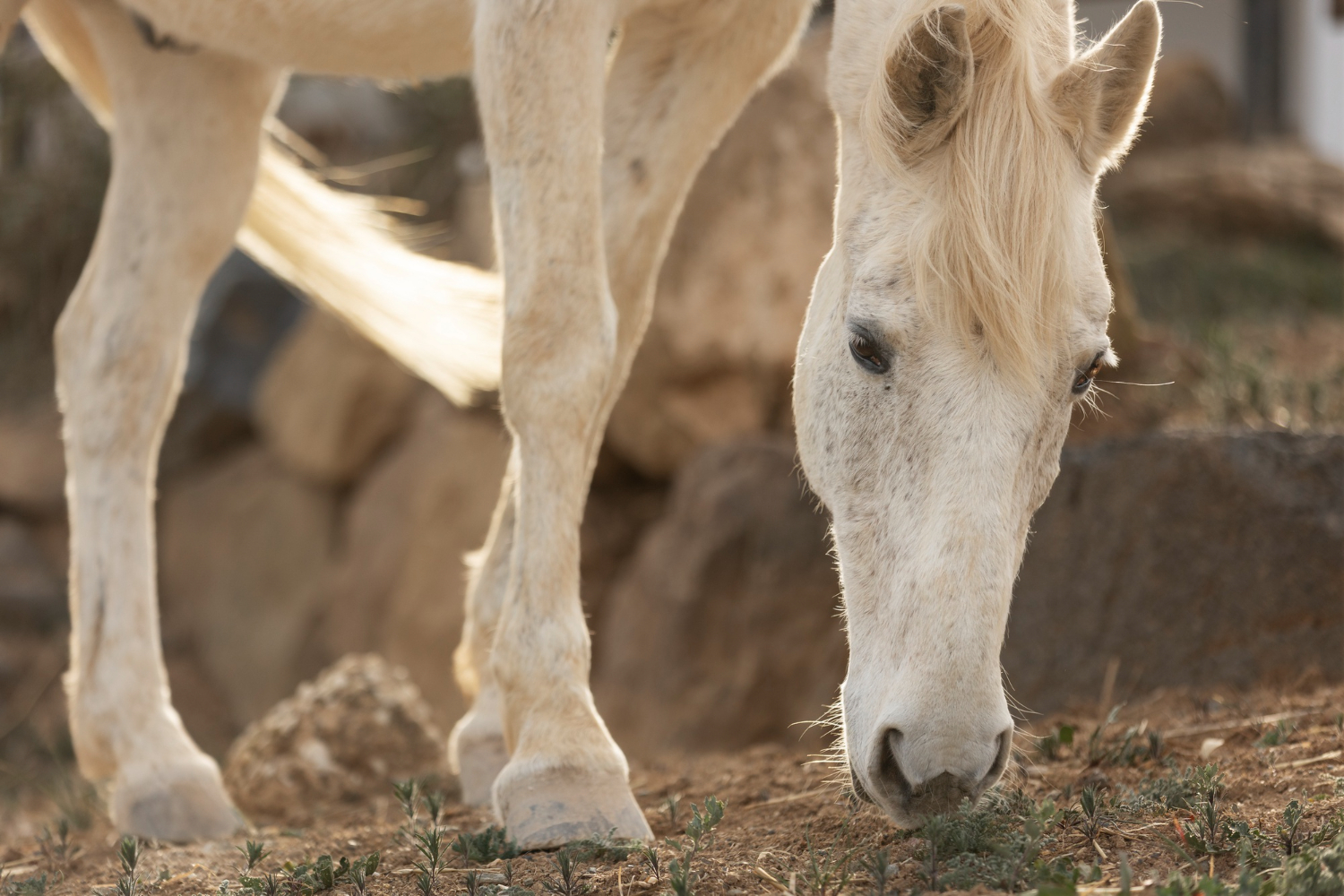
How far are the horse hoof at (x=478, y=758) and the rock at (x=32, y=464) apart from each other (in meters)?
5.82

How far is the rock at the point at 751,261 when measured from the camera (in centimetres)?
540

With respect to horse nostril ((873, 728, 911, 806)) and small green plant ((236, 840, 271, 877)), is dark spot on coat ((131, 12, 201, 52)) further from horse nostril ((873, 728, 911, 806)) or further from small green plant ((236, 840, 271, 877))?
horse nostril ((873, 728, 911, 806))

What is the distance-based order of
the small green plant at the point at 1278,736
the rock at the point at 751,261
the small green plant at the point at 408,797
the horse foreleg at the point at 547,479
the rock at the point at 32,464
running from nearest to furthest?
the horse foreleg at the point at 547,479 → the small green plant at the point at 408,797 → the small green plant at the point at 1278,736 → the rock at the point at 751,261 → the rock at the point at 32,464

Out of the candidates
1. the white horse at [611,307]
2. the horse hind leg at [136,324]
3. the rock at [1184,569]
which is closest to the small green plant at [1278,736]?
the rock at [1184,569]

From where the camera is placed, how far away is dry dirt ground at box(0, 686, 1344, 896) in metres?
1.77

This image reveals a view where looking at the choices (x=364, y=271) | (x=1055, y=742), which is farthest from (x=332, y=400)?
(x=1055, y=742)

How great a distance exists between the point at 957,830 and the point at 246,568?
6537 millimetres

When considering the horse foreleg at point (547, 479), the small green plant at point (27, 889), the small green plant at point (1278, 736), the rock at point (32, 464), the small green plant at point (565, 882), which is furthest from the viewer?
the rock at point (32, 464)

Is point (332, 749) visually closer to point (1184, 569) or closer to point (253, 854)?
point (253, 854)

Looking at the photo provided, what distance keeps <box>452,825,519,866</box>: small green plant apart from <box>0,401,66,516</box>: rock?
21.6 feet

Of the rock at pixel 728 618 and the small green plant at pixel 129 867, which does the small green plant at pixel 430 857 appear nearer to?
the small green plant at pixel 129 867

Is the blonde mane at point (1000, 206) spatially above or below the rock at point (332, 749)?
above

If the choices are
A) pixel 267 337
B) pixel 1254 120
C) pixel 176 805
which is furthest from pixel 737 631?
pixel 1254 120

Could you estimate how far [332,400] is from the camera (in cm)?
705
